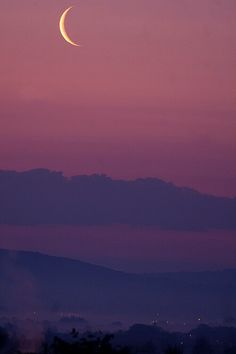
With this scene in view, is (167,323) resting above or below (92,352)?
above

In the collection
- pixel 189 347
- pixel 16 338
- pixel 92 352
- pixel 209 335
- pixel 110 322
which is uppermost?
pixel 110 322

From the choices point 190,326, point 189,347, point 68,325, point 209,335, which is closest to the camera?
point 189,347

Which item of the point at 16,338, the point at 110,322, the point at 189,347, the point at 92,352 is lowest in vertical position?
the point at 92,352

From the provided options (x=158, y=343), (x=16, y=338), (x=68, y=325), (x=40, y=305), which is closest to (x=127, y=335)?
(x=158, y=343)

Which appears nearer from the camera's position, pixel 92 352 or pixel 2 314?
pixel 92 352

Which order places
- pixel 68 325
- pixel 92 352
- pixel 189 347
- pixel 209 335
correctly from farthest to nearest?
pixel 68 325, pixel 209 335, pixel 189 347, pixel 92 352

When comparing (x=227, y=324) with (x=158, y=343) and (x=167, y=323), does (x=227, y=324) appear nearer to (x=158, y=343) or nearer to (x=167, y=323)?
(x=167, y=323)

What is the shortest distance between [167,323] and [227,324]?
8.31 metres

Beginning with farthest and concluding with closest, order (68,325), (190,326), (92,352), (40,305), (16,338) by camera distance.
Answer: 1. (40,305)
2. (190,326)
3. (68,325)
4. (16,338)
5. (92,352)

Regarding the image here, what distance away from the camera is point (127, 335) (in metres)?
130

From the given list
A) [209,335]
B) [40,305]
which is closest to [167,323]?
[40,305]

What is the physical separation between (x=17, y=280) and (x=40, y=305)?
237 inches

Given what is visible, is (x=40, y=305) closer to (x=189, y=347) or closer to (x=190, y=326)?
(x=190, y=326)

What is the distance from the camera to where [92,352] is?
1877 inches
